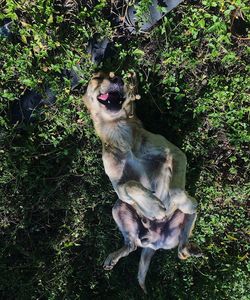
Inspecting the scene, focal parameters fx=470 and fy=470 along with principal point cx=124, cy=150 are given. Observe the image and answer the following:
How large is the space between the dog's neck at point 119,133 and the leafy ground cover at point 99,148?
0.94m

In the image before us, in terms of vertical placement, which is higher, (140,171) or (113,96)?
(113,96)

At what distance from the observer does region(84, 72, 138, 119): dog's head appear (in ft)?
13.0

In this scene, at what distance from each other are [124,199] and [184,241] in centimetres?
76

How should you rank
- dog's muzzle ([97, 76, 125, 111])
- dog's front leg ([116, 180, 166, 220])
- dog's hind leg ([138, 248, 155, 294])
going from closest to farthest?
dog's front leg ([116, 180, 166, 220]) < dog's muzzle ([97, 76, 125, 111]) < dog's hind leg ([138, 248, 155, 294])

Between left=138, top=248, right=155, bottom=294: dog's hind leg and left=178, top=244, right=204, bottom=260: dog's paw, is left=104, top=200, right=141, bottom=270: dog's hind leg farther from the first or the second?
left=178, top=244, right=204, bottom=260: dog's paw

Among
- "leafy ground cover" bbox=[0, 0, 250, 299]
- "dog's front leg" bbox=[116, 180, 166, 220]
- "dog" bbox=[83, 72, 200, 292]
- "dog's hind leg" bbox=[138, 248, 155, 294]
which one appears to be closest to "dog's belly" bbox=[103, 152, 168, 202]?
"dog" bbox=[83, 72, 200, 292]

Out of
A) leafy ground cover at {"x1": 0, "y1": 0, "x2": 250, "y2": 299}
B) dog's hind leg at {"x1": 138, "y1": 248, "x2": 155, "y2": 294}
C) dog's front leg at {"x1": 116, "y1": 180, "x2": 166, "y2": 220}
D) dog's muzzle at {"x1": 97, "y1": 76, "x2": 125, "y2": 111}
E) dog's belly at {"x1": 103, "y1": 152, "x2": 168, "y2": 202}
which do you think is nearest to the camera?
dog's front leg at {"x1": 116, "y1": 180, "x2": 166, "y2": 220}

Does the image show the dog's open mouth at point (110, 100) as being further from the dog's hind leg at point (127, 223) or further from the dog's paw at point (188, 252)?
the dog's paw at point (188, 252)

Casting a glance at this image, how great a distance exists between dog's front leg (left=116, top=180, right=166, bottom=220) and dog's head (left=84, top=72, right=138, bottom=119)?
2.02 ft

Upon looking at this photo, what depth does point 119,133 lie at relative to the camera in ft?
13.3

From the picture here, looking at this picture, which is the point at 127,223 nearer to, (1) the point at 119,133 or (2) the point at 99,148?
(1) the point at 119,133

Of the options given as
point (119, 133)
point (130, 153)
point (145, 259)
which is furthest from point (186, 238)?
point (119, 133)

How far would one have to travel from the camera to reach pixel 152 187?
13.5ft

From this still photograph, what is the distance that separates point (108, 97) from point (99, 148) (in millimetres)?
1306
